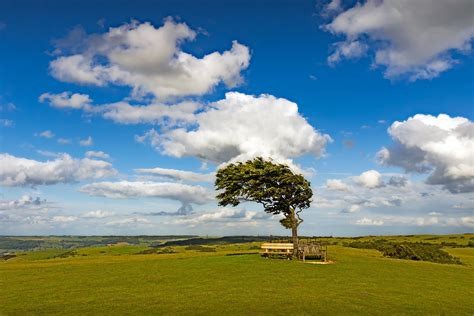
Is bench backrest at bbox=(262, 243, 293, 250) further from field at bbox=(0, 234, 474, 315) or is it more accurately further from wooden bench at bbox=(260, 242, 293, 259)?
field at bbox=(0, 234, 474, 315)

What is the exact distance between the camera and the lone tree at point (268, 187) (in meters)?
46.3

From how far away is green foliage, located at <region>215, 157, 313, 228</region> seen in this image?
1826 inches

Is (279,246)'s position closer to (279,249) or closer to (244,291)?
(279,249)

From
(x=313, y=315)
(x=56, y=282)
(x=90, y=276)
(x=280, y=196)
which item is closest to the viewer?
(x=313, y=315)

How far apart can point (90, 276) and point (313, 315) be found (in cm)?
2208

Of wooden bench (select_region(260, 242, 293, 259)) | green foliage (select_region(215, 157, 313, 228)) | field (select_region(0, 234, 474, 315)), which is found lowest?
field (select_region(0, 234, 474, 315))

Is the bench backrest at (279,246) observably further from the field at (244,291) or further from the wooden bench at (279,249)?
the field at (244,291)

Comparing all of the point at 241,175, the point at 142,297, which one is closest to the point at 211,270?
the point at 142,297

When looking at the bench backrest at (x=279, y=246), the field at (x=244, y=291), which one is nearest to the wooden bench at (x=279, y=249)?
the bench backrest at (x=279, y=246)

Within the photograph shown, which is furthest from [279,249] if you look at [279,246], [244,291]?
[244,291]

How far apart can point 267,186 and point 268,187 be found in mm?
181

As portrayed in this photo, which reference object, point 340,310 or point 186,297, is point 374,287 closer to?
point 340,310

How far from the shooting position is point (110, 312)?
18359 mm

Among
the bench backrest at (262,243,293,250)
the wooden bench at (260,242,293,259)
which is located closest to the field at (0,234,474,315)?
the wooden bench at (260,242,293,259)
